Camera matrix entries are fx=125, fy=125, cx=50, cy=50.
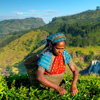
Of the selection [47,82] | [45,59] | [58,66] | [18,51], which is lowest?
[18,51]

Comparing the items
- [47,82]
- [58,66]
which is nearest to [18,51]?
[58,66]

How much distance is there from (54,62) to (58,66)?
0.46ft

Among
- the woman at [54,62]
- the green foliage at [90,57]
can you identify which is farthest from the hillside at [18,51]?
the woman at [54,62]

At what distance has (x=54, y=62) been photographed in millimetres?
2795

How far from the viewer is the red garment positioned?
110 inches

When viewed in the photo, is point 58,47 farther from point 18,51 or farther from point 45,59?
point 18,51

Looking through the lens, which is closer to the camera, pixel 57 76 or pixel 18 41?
pixel 57 76

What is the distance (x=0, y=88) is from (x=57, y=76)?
4.70 ft

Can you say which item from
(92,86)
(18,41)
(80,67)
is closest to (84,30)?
(80,67)

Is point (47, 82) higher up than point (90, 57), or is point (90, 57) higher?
point (47, 82)

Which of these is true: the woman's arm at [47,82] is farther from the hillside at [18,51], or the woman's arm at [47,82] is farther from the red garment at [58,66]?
the hillside at [18,51]

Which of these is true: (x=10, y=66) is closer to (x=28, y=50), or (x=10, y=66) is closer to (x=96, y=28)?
(x=28, y=50)

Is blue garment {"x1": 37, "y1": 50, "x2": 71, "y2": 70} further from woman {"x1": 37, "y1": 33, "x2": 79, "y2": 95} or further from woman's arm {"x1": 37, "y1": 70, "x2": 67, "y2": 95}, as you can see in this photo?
woman's arm {"x1": 37, "y1": 70, "x2": 67, "y2": 95}

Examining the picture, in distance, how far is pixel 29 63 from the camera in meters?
3.06
